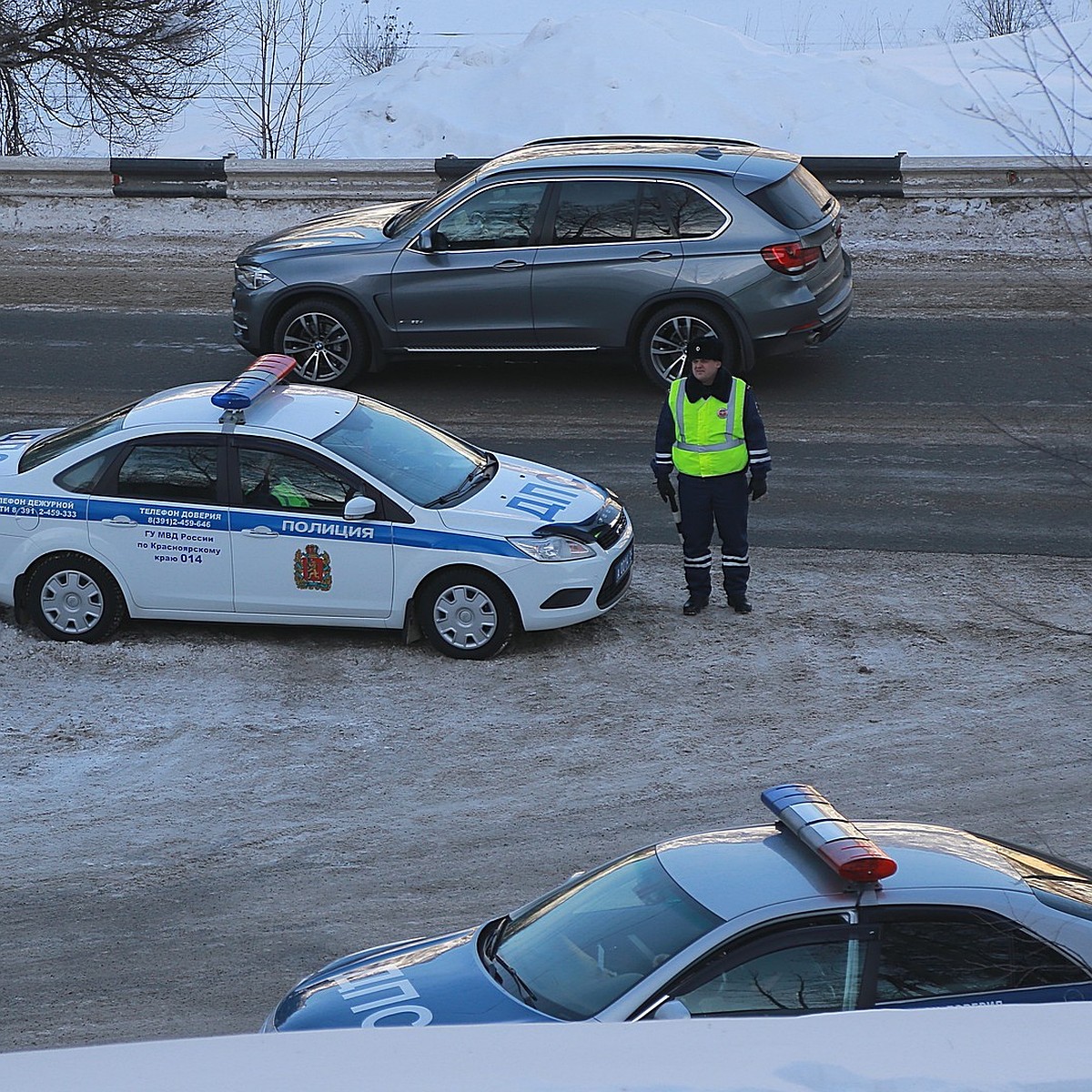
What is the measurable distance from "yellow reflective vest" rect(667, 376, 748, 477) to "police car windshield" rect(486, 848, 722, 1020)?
4762 mm

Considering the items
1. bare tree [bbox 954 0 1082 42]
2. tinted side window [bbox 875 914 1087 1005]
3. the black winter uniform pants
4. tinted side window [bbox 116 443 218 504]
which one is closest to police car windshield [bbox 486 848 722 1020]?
tinted side window [bbox 875 914 1087 1005]

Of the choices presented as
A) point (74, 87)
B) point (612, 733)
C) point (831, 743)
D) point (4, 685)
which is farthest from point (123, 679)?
point (74, 87)

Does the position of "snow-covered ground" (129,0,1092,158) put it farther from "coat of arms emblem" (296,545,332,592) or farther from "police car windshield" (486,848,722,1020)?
"police car windshield" (486,848,722,1020)

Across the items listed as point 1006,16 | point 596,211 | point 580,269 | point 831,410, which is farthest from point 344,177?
point 1006,16

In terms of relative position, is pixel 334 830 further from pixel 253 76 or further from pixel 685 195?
pixel 253 76

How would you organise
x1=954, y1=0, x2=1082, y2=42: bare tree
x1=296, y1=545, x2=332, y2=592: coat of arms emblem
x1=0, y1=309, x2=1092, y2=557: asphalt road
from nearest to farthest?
x1=296, y1=545, x2=332, y2=592: coat of arms emblem < x1=0, y1=309, x2=1092, y2=557: asphalt road < x1=954, y1=0, x2=1082, y2=42: bare tree

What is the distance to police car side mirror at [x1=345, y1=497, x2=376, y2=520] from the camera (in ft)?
30.9

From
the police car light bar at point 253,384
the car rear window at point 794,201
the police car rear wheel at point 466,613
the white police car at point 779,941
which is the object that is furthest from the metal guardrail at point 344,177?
the white police car at point 779,941

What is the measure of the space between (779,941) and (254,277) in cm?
1062

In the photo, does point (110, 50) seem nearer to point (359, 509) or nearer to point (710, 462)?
point (359, 509)

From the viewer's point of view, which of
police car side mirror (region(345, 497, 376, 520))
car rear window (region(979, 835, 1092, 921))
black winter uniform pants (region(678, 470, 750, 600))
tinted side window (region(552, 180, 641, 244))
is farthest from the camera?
tinted side window (region(552, 180, 641, 244))

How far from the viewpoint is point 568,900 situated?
5484mm

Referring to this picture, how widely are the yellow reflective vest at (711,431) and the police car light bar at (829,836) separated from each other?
182 inches

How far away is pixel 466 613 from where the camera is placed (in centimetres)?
962
